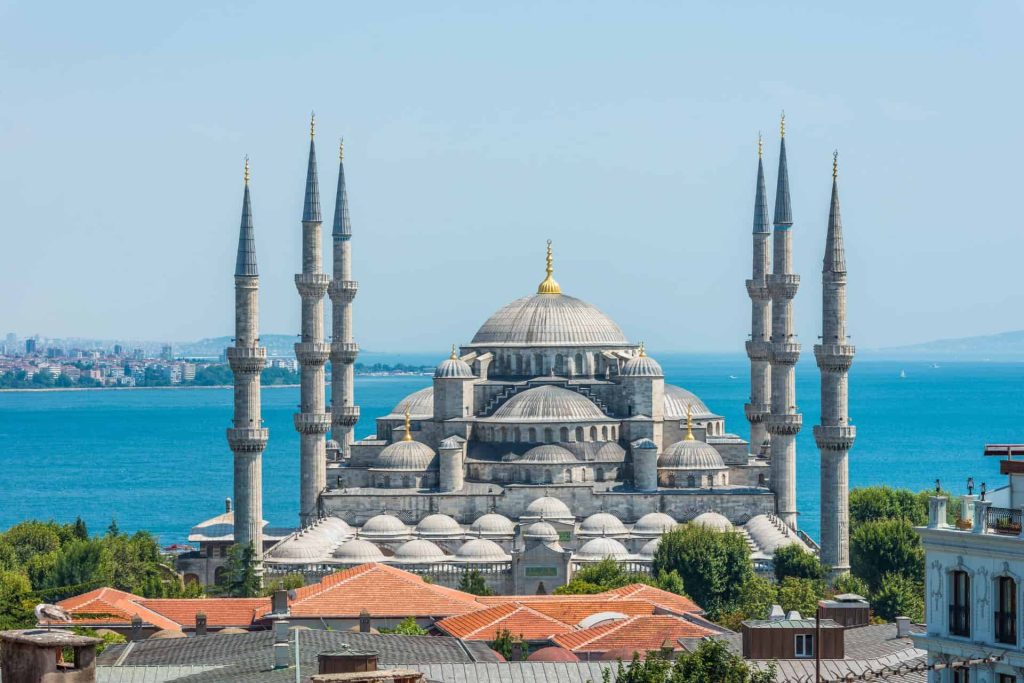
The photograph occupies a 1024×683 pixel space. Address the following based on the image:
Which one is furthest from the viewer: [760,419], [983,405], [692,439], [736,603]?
[983,405]

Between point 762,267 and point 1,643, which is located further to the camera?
point 762,267

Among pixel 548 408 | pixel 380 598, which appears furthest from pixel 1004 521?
pixel 548 408

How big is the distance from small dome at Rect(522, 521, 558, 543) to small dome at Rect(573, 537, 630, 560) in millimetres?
734

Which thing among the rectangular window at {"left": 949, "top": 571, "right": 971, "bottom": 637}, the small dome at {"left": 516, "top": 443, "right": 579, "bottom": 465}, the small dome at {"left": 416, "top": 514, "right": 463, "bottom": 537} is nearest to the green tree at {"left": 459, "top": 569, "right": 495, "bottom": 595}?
the small dome at {"left": 416, "top": 514, "right": 463, "bottom": 537}

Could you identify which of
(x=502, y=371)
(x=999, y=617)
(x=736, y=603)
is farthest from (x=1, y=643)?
(x=502, y=371)

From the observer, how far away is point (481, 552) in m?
56.5

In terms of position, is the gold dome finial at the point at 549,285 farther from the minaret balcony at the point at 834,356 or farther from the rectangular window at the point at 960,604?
the rectangular window at the point at 960,604

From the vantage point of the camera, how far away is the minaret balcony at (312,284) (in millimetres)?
63375

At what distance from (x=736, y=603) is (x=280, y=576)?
11294mm

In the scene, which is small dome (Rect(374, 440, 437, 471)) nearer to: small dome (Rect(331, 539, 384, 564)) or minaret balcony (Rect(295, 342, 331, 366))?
minaret balcony (Rect(295, 342, 331, 366))

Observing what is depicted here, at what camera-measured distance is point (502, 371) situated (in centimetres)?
6869

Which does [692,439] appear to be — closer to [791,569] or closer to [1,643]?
[791,569]

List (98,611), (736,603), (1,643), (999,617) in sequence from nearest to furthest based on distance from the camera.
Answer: (1,643) → (999,617) → (98,611) → (736,603)

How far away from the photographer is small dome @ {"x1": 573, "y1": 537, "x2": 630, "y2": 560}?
5625 centimetres
